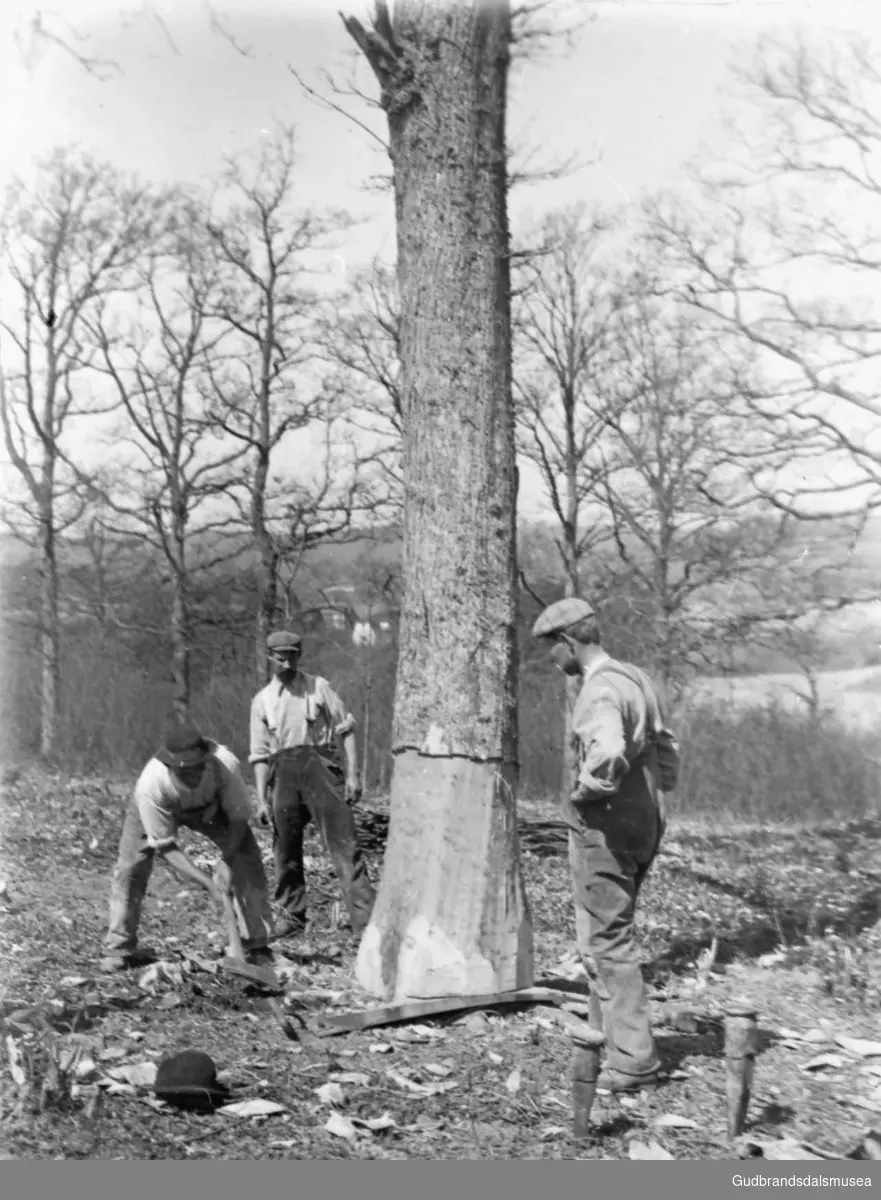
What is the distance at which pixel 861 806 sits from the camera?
10.0 meters

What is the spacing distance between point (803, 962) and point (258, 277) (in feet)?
20.2

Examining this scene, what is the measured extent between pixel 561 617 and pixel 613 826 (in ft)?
2.62

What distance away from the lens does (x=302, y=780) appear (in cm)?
645

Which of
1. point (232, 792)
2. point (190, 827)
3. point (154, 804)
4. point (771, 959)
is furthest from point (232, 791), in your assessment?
point (771, 959)

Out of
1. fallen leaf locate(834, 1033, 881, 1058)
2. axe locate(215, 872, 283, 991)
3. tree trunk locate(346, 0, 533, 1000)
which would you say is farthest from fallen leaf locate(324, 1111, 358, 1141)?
Result: fallen leaf locate(834, 1033, 881, 1058)

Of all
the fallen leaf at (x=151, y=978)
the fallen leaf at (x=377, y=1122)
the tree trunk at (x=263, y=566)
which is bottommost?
the fallen leaf at (x=377, y=1122)

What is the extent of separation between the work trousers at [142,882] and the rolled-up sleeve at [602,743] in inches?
81.1

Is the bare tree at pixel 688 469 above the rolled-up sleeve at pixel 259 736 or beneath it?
above

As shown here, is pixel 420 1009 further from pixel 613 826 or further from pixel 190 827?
pixel 190 827

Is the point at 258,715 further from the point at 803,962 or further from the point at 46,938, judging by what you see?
the point at 803,962

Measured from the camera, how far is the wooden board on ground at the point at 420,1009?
4.53 m

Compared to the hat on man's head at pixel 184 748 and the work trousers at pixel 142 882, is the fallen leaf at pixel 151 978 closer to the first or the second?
the work trousers at pixel 142 882

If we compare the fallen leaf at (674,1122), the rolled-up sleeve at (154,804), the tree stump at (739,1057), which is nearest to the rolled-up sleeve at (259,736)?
the rolled-up sleeve at (154,804)

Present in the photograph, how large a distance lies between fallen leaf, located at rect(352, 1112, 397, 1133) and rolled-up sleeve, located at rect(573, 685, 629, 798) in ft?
4.32
